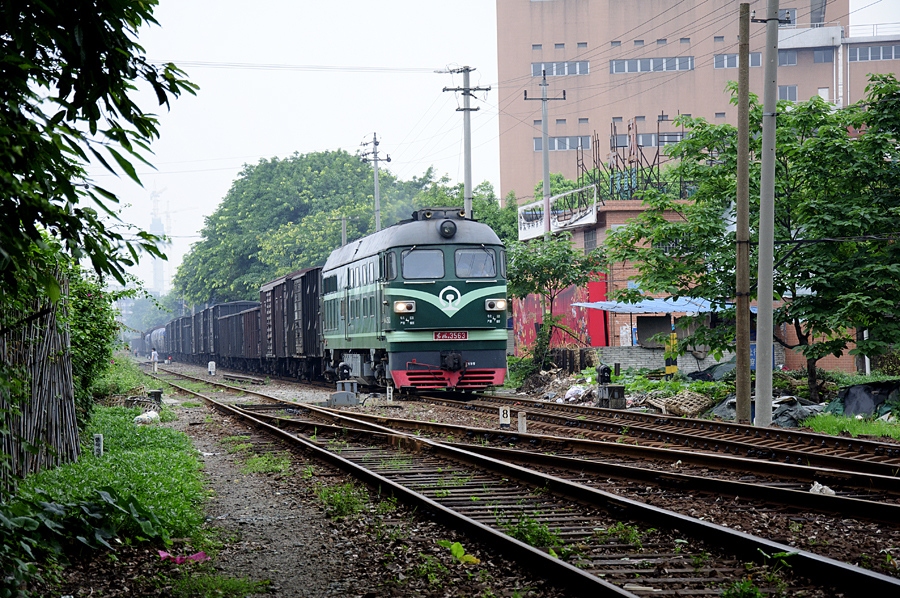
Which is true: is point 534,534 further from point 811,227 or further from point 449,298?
point 449,298

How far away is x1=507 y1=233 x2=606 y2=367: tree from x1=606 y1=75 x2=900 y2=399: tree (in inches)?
339

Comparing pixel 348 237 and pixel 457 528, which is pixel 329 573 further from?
pixel 348 237

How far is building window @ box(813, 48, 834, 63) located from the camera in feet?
252

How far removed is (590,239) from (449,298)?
16148 millimetres

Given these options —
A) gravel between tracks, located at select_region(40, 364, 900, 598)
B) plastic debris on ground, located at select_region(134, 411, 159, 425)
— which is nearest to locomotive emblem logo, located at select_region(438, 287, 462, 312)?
plastic debris on ground, located at select_region(134, 411, 159, 425)

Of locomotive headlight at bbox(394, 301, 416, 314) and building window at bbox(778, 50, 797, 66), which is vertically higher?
building window at bbox(778, 50, 797, 66)

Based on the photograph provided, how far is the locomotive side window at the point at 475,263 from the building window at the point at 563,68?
6202cm

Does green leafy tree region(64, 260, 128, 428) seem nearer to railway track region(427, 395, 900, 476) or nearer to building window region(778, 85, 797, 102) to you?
railway track region(427, 395, 900, 476)

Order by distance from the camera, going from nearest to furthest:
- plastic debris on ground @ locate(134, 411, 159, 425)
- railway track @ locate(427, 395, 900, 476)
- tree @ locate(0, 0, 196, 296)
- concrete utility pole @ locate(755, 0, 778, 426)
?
tree @ locate(0, 0, 196, 296) → railway track @ locate(427, 395, 900, 476) → concrete utility pole @ locate(755, 0, 778, 426) → plastic debris on ground @ locate(134, 411, 159, 425)

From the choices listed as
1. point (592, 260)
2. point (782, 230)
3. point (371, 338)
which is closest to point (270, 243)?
point (592, 260)

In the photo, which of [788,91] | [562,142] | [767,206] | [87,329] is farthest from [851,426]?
[788,91]

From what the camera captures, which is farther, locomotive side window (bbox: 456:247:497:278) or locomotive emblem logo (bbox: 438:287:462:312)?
locomotive side window (bbox: 456:247:497:278)

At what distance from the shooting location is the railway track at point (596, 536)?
17.5 feet

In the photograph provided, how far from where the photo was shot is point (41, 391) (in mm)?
A: 8820
